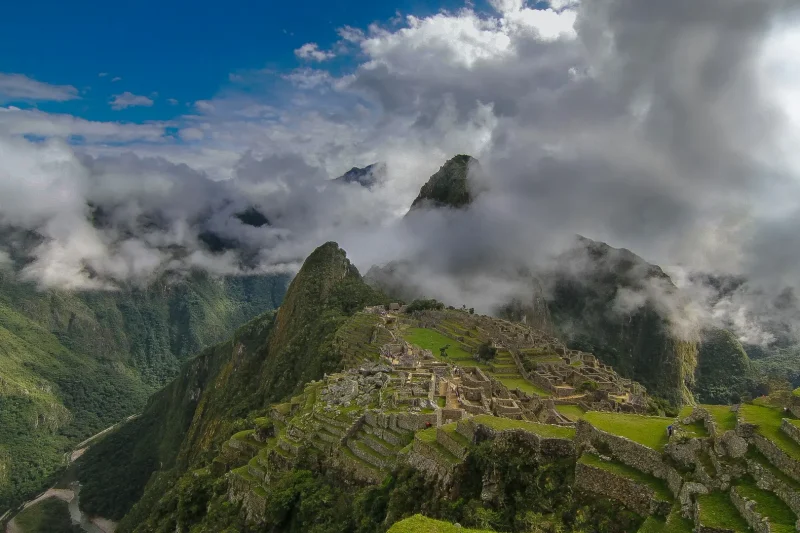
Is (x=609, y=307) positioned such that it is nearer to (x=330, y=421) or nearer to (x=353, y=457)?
(x=330, y=421)

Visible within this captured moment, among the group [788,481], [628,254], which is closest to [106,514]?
[788,481]

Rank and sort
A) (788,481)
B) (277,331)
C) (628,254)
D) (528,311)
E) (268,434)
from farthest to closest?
1. (628,254)
2. (528,311)
3. (277,331)
4. (268,434)
5. (788,481)

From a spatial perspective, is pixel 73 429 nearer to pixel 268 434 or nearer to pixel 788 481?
pixel 268 434

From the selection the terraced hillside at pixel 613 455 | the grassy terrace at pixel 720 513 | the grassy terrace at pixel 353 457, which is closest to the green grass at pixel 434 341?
the terraced hillside at pixel 613 455

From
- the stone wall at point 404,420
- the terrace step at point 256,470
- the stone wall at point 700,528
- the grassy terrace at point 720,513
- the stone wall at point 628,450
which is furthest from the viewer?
the terrace step at point 256,470

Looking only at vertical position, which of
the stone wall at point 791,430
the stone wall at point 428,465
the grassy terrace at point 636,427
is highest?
the stone wall at point 791,430

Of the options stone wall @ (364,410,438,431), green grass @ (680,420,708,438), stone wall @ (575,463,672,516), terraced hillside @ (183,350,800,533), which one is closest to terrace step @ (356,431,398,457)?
terraced hillside @ (183,350,800,533)

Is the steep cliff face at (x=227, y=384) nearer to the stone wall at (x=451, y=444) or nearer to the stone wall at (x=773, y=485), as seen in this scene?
the stone wall at (x=451, y=444)

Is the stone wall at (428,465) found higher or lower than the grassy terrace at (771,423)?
lower

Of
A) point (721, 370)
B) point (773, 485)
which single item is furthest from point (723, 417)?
point (721, 370)
